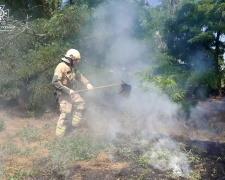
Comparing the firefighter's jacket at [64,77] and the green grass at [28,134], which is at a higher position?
the firefighter's jacket at [64,77]

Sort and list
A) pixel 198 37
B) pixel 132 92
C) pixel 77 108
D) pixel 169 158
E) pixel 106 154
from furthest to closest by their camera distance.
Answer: pixel 198 37 < pixel 132 92 < pixel 77 108 < pixel 106 154 < pixel 169 158

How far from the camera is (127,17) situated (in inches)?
339

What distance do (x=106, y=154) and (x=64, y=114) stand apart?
1.67 meters

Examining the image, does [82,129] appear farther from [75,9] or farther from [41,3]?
[41,3]

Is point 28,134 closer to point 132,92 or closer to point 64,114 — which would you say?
point 64,114

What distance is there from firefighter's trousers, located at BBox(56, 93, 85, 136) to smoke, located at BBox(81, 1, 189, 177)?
2.44 ft

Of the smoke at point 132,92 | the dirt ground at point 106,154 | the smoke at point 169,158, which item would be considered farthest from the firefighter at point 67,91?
the smoke at point 169,158

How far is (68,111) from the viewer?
19.6ft

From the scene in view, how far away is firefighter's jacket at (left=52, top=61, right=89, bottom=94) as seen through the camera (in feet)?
18.7

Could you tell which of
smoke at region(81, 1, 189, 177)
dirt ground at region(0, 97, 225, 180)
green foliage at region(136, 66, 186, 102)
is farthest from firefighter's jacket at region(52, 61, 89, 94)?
green foliage at region(136, 66, 186, 102)

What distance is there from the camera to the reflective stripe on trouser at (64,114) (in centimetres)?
587

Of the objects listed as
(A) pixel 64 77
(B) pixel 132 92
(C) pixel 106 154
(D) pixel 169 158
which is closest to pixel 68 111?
(A) pixel 64 77

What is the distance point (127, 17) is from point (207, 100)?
4601 millimetres

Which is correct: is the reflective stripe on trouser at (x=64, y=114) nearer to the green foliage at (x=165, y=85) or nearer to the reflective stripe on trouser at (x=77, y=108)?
the reflective stripe on trouser at (x=77, y=108)
